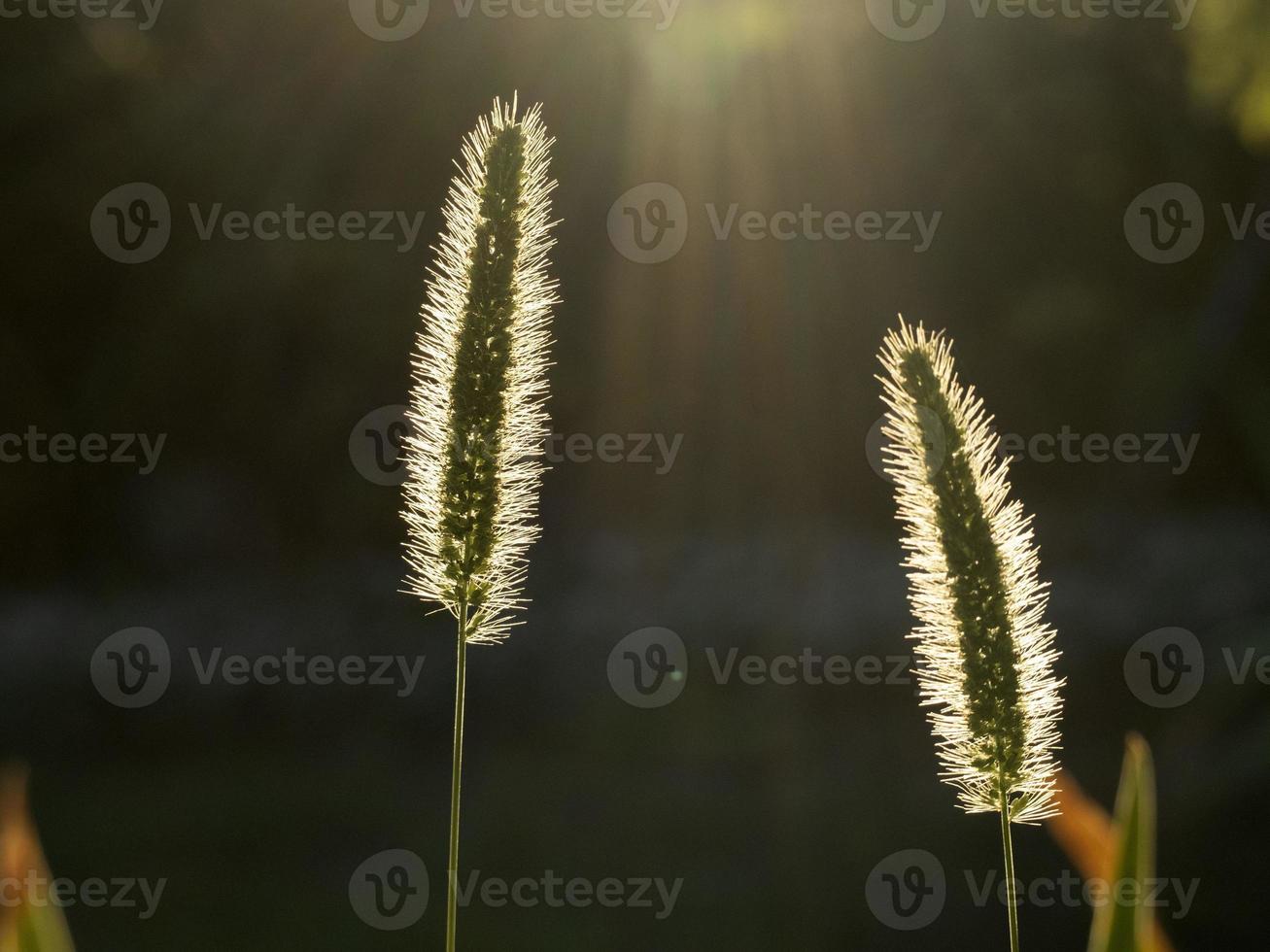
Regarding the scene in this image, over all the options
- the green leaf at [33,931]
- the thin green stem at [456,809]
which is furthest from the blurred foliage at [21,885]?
the thin green stem at [456,809]

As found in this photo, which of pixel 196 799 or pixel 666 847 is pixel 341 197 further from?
pixel 666 847

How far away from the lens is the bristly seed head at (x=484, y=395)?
5.50 ft

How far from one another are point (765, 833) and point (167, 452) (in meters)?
6.36

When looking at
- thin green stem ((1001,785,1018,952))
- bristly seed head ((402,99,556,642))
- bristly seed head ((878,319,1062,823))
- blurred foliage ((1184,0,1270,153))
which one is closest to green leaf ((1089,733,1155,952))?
thin green stem ((1001,785,1018,952))

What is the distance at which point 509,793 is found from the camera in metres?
8.94

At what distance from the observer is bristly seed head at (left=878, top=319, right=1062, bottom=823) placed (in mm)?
1447

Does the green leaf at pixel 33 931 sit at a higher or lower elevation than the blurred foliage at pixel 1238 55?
lower

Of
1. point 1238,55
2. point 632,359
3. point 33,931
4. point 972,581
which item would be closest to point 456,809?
point 33,931

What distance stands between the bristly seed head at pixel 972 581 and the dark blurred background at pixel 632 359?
7.81 m

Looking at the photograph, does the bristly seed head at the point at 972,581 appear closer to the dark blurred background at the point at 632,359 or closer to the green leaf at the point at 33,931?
the green leaf at the point at 33,931

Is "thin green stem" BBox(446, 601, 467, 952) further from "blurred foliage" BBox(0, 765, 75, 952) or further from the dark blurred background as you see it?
the dark blurred background

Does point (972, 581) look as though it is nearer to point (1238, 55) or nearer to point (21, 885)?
point (21, 885)

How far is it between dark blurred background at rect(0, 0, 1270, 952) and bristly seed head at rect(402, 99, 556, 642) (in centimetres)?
767

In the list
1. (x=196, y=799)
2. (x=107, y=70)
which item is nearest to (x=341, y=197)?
(x=107, y=70)
